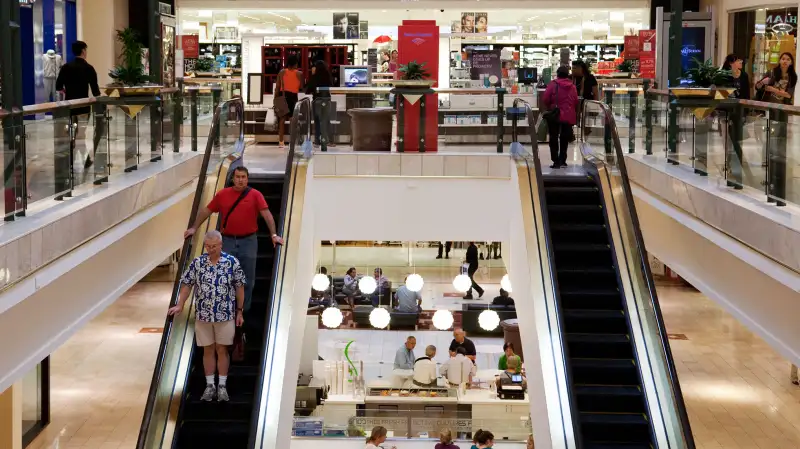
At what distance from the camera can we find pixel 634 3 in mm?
21922

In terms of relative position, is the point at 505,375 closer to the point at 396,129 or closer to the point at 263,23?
the point at 396,129

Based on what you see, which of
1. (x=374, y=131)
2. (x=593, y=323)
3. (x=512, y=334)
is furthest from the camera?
(x=512, y=334)

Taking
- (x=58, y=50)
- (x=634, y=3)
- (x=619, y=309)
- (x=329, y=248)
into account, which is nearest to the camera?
(x=619, y=309)

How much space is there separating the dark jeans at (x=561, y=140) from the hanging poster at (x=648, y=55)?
22.9ft

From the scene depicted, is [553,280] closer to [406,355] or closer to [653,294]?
[653,294]

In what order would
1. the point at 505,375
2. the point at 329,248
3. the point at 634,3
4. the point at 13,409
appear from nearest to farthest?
the point at 13,409, the point at 505,375, the point at 634,3, the point at 329,248

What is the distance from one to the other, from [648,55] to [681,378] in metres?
6.39

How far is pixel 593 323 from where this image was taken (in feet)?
32.1

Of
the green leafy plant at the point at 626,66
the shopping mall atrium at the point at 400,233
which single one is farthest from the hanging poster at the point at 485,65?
the green leafy plant at the point at 626,66

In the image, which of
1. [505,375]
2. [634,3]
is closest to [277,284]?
[505,375]

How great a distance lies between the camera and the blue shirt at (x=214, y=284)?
8008 mm

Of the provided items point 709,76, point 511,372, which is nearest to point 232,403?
Answer: point 709,76

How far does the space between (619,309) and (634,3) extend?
43.9 feet

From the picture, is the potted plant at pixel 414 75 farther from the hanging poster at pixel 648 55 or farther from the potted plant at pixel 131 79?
the hanging poster at pixel 648 55
